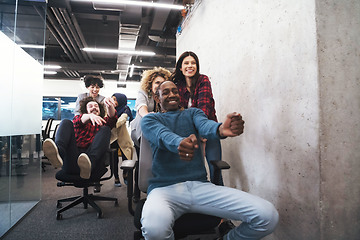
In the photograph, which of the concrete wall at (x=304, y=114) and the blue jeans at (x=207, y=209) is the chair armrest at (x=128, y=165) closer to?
the blue jeans at (x=207, y=209)

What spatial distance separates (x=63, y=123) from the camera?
2135mm

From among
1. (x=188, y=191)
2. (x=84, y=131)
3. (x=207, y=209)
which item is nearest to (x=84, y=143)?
(x=84, y=131)

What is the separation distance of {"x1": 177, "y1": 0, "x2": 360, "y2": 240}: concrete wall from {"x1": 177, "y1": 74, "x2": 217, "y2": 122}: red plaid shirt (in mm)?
288

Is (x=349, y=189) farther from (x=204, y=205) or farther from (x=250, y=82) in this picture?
(x=250, y=82)

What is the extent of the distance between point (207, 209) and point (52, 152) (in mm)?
1505

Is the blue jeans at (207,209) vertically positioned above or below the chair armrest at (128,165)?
below

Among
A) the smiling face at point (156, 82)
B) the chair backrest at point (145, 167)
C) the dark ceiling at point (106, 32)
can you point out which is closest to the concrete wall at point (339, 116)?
the chair backrest at point (145, 167)

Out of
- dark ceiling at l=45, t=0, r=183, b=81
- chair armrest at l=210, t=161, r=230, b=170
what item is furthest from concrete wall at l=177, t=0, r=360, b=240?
dark ceiling at l=45, t=0, r=183, b=81

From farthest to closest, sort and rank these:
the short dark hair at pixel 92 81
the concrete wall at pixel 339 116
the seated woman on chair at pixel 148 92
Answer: the short dark hair at pixel 92 81 < the seated woman on chair at pixel 148 92 < the concrete wall at pixel 339 116

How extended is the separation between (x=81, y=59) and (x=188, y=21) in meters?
5.47

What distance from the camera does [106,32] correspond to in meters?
6.59

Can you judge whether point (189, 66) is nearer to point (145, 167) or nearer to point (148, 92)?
point (148, 92)

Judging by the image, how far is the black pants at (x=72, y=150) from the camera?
2.05 m

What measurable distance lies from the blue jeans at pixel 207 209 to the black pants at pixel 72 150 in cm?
117
